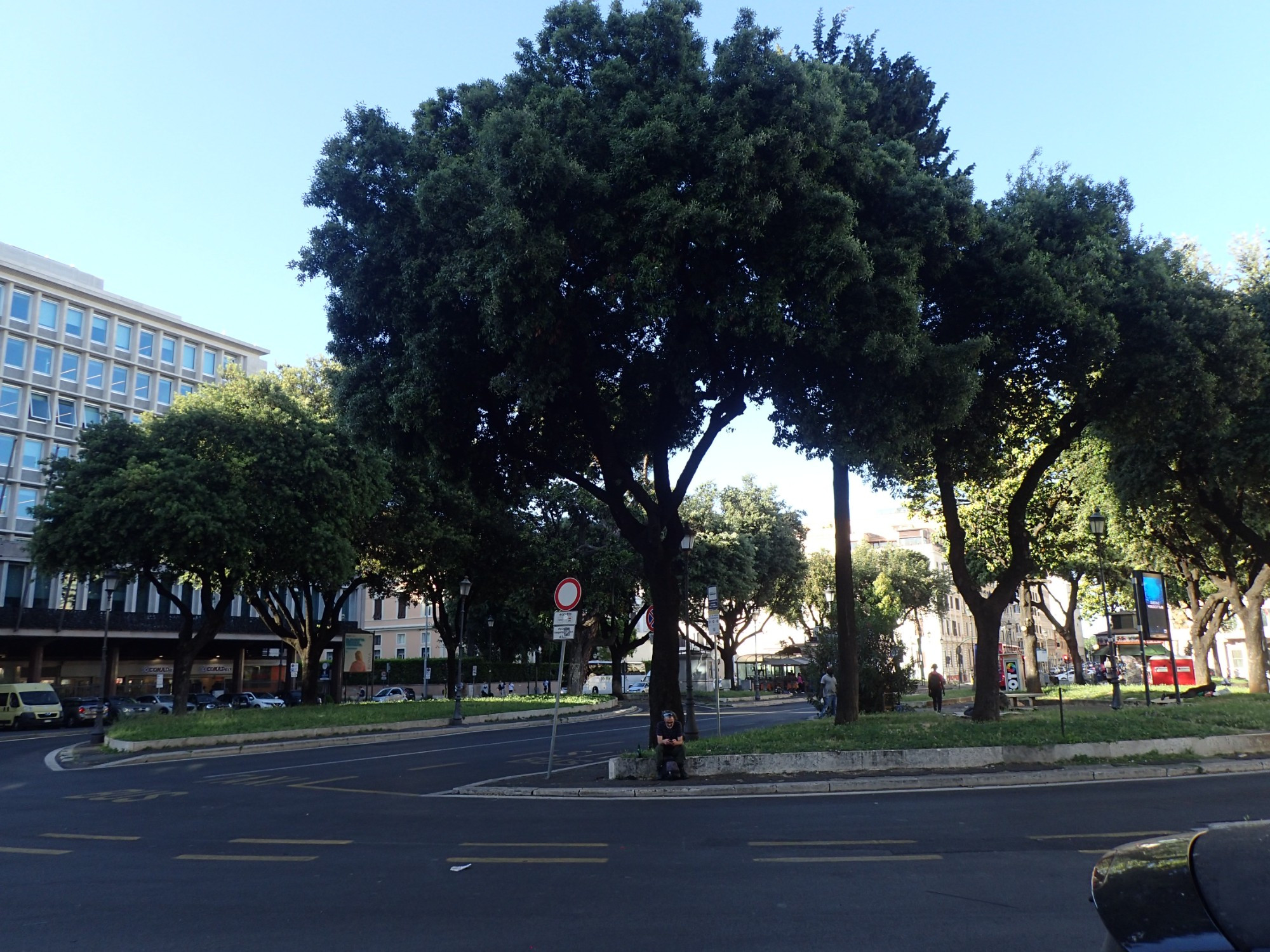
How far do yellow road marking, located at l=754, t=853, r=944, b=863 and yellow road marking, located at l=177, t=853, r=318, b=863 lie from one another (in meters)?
4.48

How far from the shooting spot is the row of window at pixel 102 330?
5400 centimetres

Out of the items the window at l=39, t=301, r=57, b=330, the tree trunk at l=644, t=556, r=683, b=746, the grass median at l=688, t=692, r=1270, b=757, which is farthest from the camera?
the window at l=39, t=301, r=57, b=330

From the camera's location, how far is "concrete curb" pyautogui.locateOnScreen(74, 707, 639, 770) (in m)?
21.6

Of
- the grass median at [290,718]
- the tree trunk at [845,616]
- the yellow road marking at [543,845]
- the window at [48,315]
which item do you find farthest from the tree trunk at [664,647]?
the window at [48,315]

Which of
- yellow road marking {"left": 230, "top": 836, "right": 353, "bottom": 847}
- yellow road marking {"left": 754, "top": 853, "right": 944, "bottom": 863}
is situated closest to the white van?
yellow road marking {"left": 230, "top": 836, "right": 353, "bottom": 847}

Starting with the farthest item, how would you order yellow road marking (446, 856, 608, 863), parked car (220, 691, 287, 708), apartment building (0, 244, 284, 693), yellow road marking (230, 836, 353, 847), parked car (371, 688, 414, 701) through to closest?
parked car (371, 688, 414, 701), apartment building (0, 244, 284, 693), parked car (220, 691, 287, 708), yellow road marking (230, 836, 353, 847), yellow road marking (446, 856, 608, 863)

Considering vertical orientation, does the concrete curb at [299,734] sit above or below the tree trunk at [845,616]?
below

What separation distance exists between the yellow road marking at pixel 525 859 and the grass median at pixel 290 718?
63.4 feet

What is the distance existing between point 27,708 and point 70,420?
24.4 meters

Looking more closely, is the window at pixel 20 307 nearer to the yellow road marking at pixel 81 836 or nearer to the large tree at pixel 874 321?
the yellow road marking at pixel 81 836

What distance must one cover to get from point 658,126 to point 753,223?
2054mm

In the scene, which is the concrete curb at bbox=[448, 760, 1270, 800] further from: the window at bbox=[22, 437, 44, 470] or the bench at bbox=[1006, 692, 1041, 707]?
the window at bbox=[22, 437, 44, 470]

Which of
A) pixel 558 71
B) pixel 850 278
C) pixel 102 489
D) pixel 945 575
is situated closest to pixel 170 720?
pixel 102 489

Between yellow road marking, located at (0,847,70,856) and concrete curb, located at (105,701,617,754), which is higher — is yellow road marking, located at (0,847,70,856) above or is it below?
above
